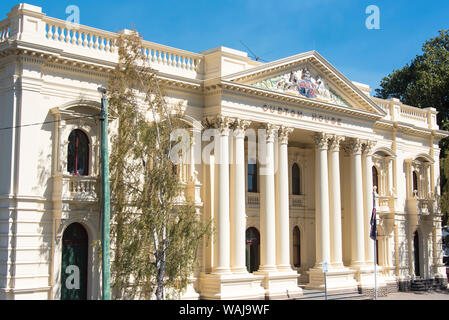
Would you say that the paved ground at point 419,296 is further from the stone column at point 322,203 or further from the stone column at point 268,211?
the stone column at point 268,211

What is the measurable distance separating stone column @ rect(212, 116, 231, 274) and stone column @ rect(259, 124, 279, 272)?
212 cm

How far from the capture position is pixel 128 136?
20844 mm

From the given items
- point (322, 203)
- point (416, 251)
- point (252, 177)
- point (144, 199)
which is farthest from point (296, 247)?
point (144, 199)

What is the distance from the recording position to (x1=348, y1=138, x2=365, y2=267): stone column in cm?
3191

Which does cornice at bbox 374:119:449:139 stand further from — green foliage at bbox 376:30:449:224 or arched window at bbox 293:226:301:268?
arched window at bbox 293:226:301:268

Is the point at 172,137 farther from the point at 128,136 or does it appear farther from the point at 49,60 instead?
the point at 49,60

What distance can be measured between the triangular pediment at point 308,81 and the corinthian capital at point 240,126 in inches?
66.1

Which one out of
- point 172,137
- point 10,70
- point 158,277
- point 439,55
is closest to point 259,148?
point 172,137

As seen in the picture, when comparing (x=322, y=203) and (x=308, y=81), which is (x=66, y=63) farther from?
(x=322, y=203)

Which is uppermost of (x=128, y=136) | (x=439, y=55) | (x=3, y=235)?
(x=439, y=55)

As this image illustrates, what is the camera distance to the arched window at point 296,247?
110 ft

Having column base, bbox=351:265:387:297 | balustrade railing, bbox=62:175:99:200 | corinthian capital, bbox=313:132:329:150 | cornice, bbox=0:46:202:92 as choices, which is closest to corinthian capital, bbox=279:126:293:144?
corinthian capital, bbox=313:132:329:150
